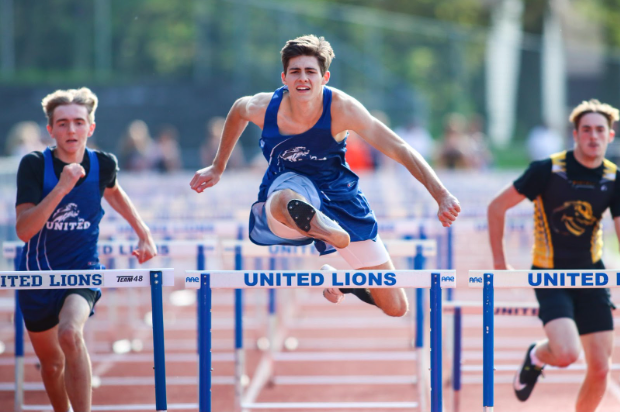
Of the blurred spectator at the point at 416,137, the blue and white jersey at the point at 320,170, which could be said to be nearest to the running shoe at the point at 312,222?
the blue and white jersey at the point at 320,170

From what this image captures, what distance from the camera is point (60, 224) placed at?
183 inches

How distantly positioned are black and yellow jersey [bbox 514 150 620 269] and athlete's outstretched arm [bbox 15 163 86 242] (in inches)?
104

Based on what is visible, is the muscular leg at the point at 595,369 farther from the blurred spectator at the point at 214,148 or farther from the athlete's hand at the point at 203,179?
the blurred spectator at the point at 214,148

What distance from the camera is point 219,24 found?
20.4 metres

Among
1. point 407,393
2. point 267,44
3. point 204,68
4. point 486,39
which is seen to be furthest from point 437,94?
point 407,393

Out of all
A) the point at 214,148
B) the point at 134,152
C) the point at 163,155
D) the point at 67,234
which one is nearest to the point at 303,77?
the point at 67,234

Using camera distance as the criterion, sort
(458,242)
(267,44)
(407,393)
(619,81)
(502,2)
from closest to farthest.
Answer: (407,393) → (458,242) → (267,44) → (619,81) → (502,2)

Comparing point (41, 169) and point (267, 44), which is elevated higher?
point (267, 44)

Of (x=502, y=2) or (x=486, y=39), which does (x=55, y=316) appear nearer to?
(x=486, y=39)

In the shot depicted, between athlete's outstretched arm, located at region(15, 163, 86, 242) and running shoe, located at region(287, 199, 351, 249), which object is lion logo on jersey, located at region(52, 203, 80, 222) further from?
running shoe, located at region(287, 199, 351, 249)

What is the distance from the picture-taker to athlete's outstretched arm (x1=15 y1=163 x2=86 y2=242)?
14.1ft

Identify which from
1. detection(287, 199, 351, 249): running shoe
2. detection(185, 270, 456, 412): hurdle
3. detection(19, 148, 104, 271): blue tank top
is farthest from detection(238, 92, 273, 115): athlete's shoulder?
detection(185, 270, 456, 412): hurdle

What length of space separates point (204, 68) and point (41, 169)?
1637 cm

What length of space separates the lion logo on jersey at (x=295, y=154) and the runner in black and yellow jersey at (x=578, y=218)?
134 cm
